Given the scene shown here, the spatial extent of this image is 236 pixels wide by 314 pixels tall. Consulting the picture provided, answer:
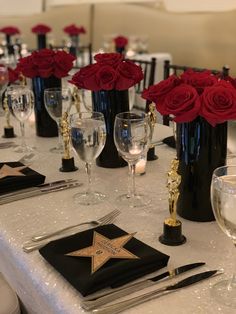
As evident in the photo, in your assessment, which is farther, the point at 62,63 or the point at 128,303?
the point at 62,63

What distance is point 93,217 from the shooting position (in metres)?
0.98

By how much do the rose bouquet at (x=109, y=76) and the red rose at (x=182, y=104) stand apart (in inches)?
13.2

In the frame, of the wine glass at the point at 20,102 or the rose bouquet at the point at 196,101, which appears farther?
the wine glass at the point at 20,102

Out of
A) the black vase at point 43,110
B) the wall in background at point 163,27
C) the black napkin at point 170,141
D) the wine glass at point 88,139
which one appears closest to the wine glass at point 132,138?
the wine glass at point 88,139

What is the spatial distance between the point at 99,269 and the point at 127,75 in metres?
0.65

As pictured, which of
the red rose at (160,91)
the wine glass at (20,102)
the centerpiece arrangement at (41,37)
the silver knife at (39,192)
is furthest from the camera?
the centerpiece arrangement at (41,37)

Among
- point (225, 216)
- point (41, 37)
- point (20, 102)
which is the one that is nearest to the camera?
point (225, 216)

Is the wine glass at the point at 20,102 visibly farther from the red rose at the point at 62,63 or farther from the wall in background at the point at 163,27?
the wall in background at the point at 163,27

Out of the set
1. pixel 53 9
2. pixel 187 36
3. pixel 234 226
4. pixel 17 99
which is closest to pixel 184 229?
pixel 234 226

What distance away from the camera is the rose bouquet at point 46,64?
5.06 feet

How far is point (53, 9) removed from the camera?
610 centimetres

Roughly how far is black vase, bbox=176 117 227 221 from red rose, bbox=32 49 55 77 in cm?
71

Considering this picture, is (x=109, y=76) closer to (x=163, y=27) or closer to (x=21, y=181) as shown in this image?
(x=21, y=181)

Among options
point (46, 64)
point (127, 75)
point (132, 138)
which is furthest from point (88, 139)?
point (46, 64)
